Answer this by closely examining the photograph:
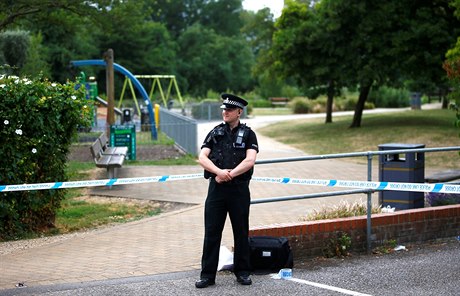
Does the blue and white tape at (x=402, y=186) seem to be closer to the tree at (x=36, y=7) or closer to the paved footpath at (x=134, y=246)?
the paved footpath at (x=134, y=246)

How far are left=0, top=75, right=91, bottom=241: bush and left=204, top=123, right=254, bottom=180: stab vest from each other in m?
3.20

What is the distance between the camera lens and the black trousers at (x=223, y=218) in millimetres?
6555

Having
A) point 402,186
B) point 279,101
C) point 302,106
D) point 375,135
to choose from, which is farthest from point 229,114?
point 279,101

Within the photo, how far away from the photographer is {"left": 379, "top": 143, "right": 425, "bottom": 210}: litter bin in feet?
31.4

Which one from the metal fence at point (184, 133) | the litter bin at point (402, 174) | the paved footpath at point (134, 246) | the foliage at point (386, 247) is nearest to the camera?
the paved footpath at point (134, 246)

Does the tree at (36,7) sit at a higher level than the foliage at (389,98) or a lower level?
higher

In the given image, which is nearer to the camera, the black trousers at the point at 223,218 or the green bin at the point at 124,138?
the black trousers at the point at 223,218

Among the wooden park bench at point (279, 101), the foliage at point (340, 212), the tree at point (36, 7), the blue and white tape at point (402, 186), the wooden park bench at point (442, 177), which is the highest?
the tree at point (36, 7)

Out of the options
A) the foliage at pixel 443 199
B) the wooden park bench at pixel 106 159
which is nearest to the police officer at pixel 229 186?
the foliage at pixel 443 199

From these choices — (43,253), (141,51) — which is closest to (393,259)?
(43,253)

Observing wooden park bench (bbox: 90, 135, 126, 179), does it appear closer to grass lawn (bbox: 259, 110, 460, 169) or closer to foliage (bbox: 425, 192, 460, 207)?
foliage (bbox: 425, 192, 460, 207)

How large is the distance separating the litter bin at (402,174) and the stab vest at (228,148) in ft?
11.6

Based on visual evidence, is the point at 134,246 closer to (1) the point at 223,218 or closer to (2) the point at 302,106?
(1) the point at 223,218

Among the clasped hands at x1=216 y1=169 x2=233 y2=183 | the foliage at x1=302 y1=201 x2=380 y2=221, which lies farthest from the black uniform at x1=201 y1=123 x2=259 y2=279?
the foliage at x1=302 y1=201 x2=380 y2=221
